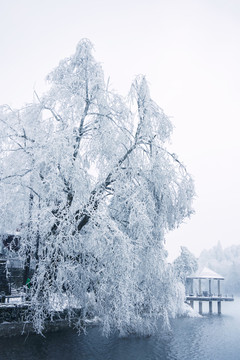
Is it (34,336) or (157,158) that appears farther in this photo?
(34,336)

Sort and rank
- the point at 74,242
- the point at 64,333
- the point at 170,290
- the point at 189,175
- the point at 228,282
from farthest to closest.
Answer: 1. the point at 228,282
2. the point at 64,333
3. the point at 189,175
4. the point at 170,290
5. the point at 74,242

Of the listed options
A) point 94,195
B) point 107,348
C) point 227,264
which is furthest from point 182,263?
point 227,264

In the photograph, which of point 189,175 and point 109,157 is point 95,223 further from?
point 189,175

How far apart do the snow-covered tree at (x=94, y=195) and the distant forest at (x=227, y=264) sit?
230ft

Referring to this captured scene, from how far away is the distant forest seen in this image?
75.6 m

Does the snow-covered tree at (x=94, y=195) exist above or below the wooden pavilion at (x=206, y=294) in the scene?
above

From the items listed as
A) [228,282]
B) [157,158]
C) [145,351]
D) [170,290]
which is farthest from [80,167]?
[228,282]

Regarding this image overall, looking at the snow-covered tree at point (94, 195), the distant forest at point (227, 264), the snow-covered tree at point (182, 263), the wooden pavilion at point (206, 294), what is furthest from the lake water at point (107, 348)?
the distant forest at point (227, 264)

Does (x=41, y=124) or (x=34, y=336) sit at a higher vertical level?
(x=41, y=124)

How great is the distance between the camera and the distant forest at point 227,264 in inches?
2975

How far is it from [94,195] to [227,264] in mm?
100748

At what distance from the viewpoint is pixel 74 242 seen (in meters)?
8.27

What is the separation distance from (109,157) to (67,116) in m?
2.07

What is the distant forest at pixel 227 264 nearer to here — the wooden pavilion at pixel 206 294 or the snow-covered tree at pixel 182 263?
the wooden pavilion at pixel 206 294
